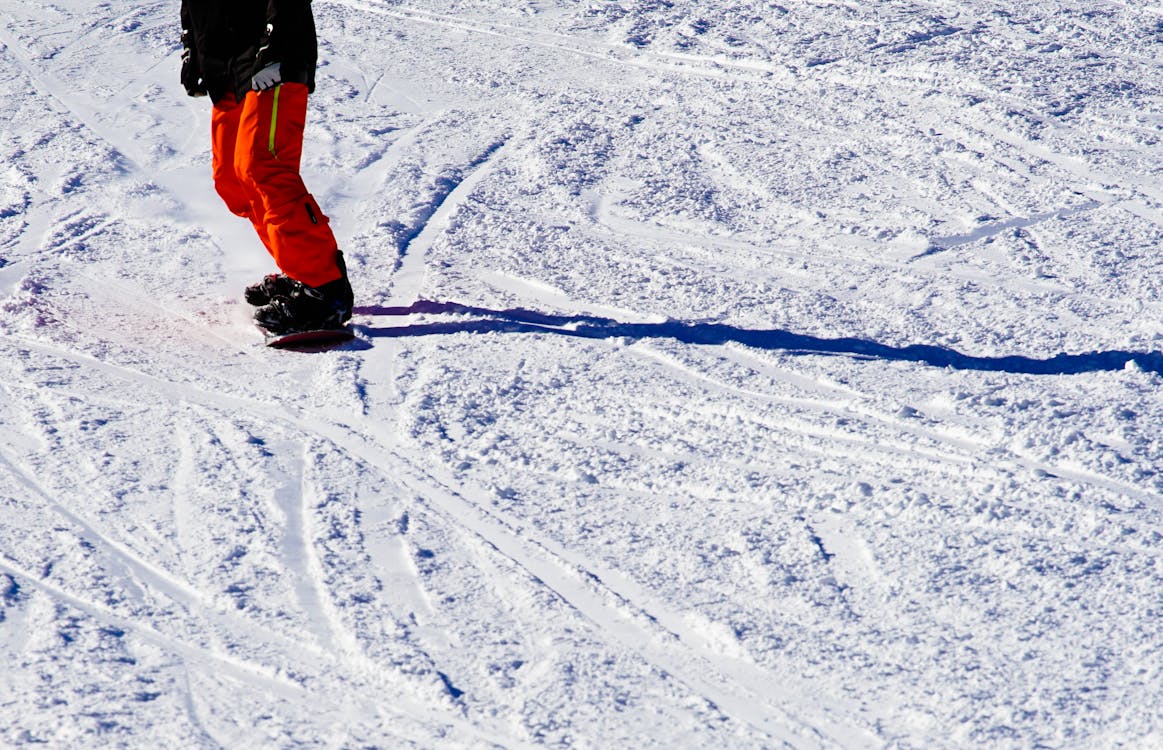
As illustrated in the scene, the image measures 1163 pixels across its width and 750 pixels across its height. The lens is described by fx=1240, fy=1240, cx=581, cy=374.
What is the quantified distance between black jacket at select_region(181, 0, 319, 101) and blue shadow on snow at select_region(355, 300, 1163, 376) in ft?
3.09

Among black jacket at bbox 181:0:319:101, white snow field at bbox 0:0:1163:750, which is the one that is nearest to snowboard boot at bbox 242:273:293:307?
white snow field at bbox 0:0:1163:750

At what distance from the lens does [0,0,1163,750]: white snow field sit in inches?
108

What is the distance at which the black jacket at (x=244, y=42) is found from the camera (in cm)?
402

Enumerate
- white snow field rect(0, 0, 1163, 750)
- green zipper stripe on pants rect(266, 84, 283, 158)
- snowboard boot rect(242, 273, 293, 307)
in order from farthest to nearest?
snowboard boot rect(242, 273, 293, 307) → green zipper stripe on pants rect(266, 84, 283, 158) → white snow field rect(0, 0, 1163, 750)

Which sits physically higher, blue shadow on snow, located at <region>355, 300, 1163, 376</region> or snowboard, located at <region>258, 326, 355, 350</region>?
snowboard, located at <region>258, 326, 355, 350</region>

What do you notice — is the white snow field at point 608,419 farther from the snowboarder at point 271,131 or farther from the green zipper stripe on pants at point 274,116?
the green zipper stripe on pants at point 274,116

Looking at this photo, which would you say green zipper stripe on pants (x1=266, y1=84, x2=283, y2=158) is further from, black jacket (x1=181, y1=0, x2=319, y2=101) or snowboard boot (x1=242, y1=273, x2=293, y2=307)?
snowboard boot (x1=242, y1=273, x2=293, y2=307)

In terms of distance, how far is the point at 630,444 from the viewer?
148 inches

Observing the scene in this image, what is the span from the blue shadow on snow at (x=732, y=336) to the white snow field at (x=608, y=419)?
0.02 m

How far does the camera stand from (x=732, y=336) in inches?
176

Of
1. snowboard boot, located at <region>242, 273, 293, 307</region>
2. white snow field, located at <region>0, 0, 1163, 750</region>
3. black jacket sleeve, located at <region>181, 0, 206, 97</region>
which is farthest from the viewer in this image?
snowboard boot, located at <region>242, 273, 293, 307</region>

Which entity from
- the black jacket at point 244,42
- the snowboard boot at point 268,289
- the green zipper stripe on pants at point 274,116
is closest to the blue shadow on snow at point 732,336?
the snowboard boot at point 268,289

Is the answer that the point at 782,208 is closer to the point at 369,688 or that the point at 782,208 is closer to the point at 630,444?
the point at 630,444

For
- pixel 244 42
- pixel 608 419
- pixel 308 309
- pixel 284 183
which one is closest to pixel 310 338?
pixel 308 309
